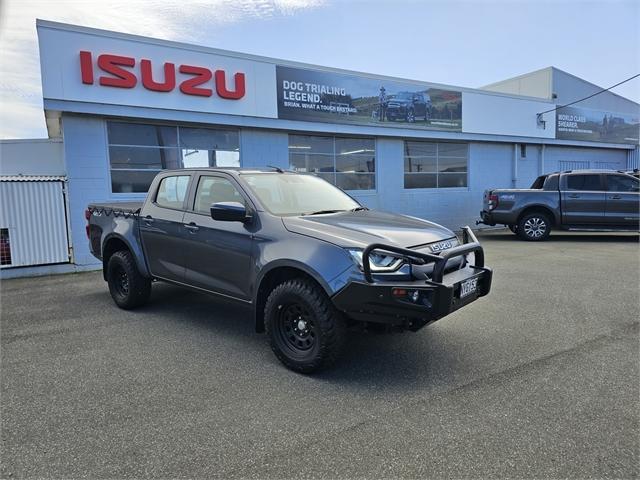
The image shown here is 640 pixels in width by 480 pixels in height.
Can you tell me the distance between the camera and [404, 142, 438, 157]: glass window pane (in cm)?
1384

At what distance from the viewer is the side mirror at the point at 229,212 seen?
391cm

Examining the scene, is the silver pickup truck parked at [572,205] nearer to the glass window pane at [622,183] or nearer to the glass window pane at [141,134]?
the glass window pane at [622,183]

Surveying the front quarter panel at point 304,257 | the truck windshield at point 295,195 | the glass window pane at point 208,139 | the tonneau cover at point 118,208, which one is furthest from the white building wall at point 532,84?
the front quarter panel at point 304,257

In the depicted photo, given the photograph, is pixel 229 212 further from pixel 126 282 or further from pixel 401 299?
pixel 126 282

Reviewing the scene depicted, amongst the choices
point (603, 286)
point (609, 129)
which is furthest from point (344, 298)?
point (609, 129)

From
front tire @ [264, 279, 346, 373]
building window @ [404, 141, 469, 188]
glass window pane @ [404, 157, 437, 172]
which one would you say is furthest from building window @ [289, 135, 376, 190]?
front tire @ [264, 279, 346, 373]

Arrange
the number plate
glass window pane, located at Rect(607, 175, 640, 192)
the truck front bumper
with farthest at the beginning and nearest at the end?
glass window pane, located at Rect(607, 175, 640, 192), the number plate, the truck front bumper

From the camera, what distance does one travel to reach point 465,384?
11.4 ft

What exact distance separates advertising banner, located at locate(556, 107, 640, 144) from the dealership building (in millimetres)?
84

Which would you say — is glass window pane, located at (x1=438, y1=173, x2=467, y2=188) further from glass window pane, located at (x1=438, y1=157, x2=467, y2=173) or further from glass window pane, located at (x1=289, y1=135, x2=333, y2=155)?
glass window pane, located at (x1=289, y1=135, x2=333, y2=155)

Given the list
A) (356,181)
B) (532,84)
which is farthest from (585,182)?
(532,84)

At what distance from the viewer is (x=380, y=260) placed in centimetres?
343

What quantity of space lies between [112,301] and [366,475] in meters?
5.04

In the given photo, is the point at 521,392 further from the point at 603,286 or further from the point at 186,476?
the point at 603,286
